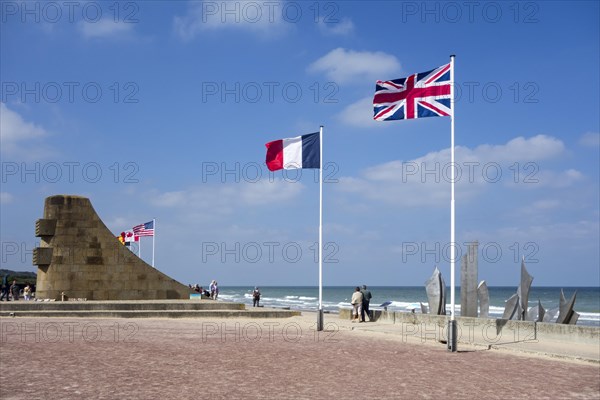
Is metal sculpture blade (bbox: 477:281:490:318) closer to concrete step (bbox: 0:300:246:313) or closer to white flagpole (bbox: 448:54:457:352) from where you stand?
white flagpole (bbox: 448:54:457:352)

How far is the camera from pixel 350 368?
12.0 meters

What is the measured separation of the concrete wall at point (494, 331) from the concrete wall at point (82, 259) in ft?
44.8

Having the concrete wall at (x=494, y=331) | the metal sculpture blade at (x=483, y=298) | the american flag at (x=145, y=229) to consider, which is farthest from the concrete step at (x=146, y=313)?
the american flag at (x=145, y=229)

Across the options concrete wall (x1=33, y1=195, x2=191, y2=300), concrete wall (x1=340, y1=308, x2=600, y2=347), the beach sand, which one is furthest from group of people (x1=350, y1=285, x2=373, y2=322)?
concrete wall (x1=33, y1=195, x2=191, y2=300)

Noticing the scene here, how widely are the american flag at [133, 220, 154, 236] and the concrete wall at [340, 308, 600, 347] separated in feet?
64.7

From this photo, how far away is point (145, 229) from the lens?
38531mm

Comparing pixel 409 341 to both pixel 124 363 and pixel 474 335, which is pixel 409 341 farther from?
pixel 124 363

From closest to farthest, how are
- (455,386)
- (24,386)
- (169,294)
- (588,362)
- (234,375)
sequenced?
(24,386)
(455,386)
(234,375)
(588,362)
(169,294)

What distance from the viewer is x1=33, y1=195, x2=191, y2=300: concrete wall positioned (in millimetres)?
29017

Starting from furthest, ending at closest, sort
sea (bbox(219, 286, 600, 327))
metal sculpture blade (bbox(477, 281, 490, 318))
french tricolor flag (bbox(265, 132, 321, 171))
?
sea (bbox(219, 286, 600, 327)), french tricolor flag (bbox(265, 132, 321, 171)), metal sculpture blade (bbox(477, 281, 490, 318))

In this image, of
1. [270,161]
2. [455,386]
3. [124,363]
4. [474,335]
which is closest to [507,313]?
[474,335]

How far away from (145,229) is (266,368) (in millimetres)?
28128

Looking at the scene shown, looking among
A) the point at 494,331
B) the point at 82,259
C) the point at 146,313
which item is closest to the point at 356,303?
the point at 494,331

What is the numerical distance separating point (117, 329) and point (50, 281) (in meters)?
11.0
